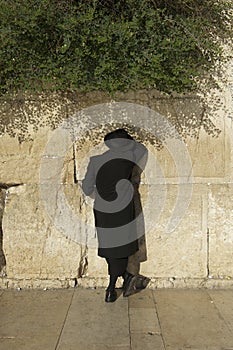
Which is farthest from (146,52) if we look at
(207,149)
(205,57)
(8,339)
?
(8,339)

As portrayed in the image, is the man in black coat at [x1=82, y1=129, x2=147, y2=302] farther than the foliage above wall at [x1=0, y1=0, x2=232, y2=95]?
Yes

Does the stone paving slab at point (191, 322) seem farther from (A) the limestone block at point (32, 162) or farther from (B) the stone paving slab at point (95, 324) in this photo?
(A) the limestone block at point (32, 162)

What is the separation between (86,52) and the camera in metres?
3.81

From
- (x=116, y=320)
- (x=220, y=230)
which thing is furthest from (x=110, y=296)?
(x=220, y=230)

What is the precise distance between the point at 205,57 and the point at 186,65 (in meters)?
0.31

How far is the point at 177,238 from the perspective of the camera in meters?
4.59

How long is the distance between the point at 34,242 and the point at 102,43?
2094mm

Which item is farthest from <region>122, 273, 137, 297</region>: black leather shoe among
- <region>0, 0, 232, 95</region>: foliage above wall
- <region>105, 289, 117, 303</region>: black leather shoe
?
<region>0, 0, 232, 95</region>: foliage above wall

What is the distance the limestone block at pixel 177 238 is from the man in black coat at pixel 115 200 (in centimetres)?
28

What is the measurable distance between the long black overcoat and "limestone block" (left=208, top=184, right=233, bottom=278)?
81cm

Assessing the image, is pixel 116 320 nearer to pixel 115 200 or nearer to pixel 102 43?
pixel 115 200

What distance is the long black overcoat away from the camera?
14.1ft

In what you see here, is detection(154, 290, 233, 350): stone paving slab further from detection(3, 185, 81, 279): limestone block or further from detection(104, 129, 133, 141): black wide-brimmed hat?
detection(104, 129, 133, 141): black wide-brimmed hat

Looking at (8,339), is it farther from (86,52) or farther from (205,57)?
(205,57)
